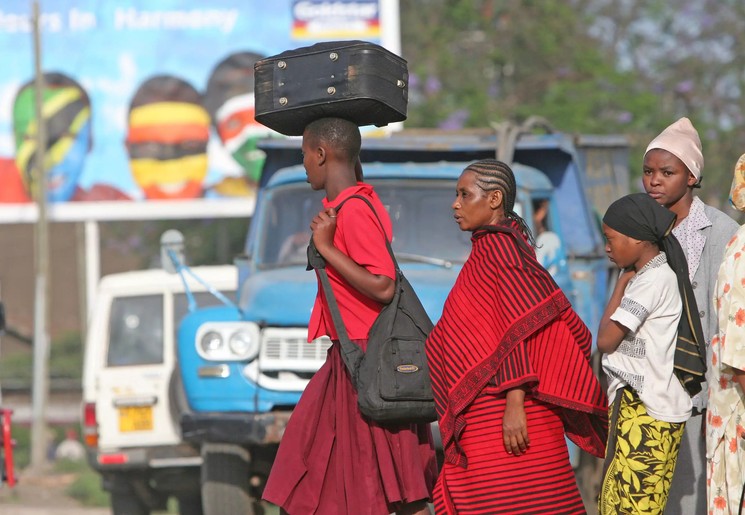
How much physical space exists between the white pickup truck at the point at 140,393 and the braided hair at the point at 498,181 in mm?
4462

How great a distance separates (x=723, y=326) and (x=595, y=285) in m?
4.49

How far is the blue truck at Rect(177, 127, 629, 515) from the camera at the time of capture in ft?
22.6

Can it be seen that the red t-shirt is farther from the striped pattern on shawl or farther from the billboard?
the billboard

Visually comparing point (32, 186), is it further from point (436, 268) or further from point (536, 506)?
point (536, 506)

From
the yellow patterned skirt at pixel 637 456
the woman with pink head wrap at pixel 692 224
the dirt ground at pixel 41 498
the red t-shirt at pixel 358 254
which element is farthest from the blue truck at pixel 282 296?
the dirt ground at pixel 41 498

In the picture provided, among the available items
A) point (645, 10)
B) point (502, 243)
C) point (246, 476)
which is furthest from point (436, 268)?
point (645, 10)

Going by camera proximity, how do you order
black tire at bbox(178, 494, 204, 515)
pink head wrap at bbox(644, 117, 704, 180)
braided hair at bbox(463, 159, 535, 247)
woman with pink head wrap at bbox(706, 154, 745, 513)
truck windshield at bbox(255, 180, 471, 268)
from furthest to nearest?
black tire at bbox(178, 494, 204, 515), truck windshield at bbox(255, 180, 471, 268), pink head wrap at bbox(644, 117, 704, 180), braided hair at bbox(463, 159, 535, 247), woman with pink head wrap at bbox(706, 154, 745, 513)

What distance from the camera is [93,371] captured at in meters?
9.30

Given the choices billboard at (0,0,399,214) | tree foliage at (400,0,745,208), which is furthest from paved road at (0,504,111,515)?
tree foliage at (400,0,745,208)

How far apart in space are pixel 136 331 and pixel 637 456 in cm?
591

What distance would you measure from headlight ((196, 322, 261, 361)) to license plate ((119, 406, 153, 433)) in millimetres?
2031

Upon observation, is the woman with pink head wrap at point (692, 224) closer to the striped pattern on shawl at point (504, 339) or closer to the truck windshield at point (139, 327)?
the striped pattern on shawl at point (504, 339)

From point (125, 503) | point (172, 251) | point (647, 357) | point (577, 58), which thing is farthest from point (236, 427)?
point (577, 58)

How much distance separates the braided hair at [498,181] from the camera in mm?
4195
